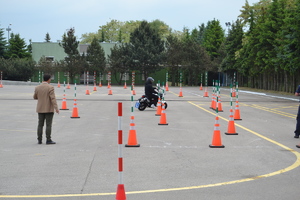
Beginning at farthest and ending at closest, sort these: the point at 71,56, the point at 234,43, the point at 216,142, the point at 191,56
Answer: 1. the point at 71,56
2. the point at 191,56
3. the point at 234,43
4. the point at 216,142

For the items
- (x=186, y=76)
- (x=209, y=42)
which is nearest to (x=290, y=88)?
(x=186, y=76)

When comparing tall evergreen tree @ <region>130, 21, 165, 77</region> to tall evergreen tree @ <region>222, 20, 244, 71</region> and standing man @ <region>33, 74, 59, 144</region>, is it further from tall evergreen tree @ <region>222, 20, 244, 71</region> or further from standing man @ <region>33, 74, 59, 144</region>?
standing man @ <region>33, 74, 59, 144</region>

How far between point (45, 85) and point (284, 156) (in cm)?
613

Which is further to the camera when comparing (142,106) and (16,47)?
(16,47)

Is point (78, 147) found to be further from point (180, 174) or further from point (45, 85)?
point (180, 174)

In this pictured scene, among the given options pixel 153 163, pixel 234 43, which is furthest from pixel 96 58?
pixel 153 163

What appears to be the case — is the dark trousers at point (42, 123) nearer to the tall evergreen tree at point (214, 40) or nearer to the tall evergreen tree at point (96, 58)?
the tall evergreen tree at point (96, 58)

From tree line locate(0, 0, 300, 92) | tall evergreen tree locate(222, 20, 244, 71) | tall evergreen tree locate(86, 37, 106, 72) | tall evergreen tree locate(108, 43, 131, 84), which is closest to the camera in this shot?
tree line locate(0, 0, 300, 92)

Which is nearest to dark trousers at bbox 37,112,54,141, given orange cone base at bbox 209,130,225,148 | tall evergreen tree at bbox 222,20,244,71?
orange cone base at bbox 209,130,225,148

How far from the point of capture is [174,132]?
14266mm

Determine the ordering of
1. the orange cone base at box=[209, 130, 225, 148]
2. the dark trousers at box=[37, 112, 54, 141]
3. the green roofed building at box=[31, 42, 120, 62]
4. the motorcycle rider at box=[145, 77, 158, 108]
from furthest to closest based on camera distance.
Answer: the green roofed building at box=[31, 42, 120, 62] < the motorcycle rider at box=[145, 77, 158, 108] < the dark trousers at box=[37, 112, 54, 141] < the orange cone base at box=[209, 130, 225, 148]

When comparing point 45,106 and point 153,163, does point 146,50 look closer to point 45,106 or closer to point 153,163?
point 45,106

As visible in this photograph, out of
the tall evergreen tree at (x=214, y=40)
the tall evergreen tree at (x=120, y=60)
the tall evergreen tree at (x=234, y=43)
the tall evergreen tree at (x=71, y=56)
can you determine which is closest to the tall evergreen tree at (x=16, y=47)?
the tall evergreen tree at (x=71, y=56)

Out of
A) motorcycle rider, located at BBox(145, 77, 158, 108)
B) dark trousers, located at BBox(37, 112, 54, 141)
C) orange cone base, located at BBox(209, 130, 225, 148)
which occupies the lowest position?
orange cone base, located at BBox(209, 130, 225, 148)
